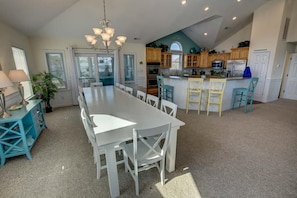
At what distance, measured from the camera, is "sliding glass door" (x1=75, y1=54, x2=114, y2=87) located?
5.38 meters

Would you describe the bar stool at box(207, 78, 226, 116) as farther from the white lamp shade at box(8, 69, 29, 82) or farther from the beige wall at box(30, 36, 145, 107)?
the white lamp shade at box(8, 69, 29, 82)

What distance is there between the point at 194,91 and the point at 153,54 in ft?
10.3

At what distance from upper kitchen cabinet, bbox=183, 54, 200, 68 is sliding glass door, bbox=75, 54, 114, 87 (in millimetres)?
4086

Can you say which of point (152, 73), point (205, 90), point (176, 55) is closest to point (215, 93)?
point (205, 90)

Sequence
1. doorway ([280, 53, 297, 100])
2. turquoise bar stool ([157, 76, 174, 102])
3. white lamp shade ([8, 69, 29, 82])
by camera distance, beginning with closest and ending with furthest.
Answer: white lamp shade ([8, 69, 29, 82]), turquoise bar stool ([157, 76, 174, 102]), doorway ([280, 53, 297, 100])

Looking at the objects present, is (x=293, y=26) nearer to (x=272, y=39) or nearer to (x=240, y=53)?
(x=272, y=39)

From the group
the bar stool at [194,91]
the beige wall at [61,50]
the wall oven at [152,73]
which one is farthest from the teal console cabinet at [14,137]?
the wall oven at [152,73]

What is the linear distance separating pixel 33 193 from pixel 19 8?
3283 mm

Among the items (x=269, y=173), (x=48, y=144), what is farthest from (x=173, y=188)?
(x=48, y=144)

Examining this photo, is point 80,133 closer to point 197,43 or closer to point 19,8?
point 19,8

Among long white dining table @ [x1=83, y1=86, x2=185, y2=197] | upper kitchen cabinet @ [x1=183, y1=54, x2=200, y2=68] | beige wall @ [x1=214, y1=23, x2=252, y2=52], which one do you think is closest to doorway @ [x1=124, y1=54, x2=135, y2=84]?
upper kitchen cabinet @ [x1=183, y1=54, x2=200, y2=68]

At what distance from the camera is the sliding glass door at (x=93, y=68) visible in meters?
5.38

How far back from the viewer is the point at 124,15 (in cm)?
432

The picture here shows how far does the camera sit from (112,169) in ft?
5.00
